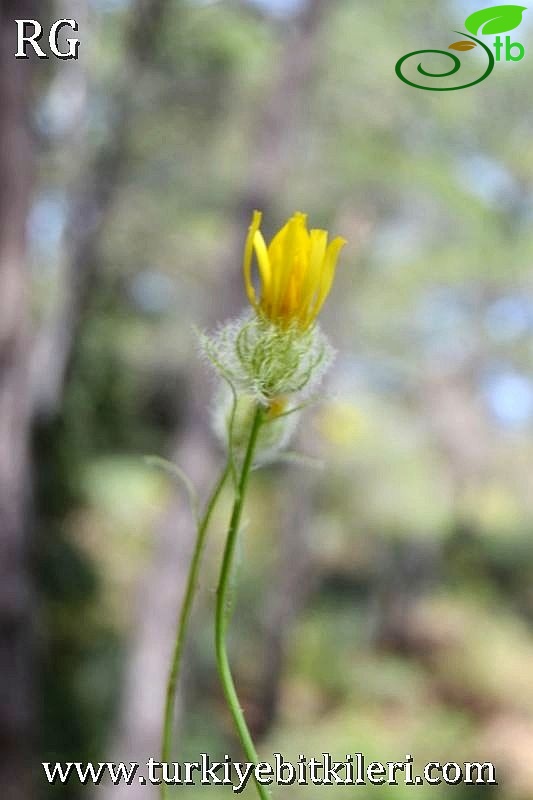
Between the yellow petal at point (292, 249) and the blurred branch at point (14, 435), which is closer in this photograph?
the yellow petal at point (292, 249)

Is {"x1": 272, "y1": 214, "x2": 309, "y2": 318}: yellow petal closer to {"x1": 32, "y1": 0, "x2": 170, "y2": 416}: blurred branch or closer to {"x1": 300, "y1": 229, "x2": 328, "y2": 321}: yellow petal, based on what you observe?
{"x1": 300, "y1": 229, "x2": 328, "y2": 321}: yellow petal

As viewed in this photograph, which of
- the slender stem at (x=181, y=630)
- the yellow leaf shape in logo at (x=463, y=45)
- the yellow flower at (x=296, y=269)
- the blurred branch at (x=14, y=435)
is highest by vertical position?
the blurred branch at (x=14, y=435)

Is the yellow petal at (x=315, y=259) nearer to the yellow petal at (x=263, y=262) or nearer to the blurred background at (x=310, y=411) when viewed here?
the yellow petal at (x=263, y=262)

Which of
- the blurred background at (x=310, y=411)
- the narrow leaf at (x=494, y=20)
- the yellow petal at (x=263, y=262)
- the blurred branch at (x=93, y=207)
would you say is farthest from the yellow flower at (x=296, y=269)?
the blurred branch at (x=93, y=207)

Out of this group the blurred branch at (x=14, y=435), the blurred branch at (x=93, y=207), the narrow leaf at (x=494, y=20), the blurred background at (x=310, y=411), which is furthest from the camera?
the blurred branch at (x=93, y=207)

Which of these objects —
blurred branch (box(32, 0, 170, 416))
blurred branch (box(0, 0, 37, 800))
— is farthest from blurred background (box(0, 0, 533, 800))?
blurred branch (box(0, 0, 37, 800))

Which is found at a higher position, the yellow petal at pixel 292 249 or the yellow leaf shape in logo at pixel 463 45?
the yellow leaf shape in logo at pixel 463 45
